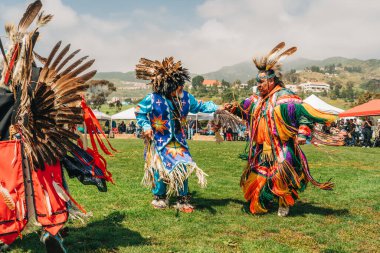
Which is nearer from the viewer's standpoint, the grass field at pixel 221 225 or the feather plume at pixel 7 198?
the feather plume at pixel 7 198

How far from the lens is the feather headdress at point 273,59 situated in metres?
5.87

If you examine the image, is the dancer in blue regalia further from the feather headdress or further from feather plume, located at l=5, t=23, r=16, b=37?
feather plume, located at l=5, t=23, r=16, b=37

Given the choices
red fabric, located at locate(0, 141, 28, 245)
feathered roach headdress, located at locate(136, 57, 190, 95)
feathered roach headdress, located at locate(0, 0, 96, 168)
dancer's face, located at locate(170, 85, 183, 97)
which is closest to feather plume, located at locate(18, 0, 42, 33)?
feathered roach headdress, located at locate(0, 0, 96, 168)

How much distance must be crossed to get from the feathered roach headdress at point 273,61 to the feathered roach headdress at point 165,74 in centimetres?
108

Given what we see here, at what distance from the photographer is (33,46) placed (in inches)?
134

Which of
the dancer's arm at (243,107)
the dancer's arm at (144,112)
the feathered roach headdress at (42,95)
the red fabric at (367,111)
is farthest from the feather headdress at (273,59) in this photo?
the red fabric at (367,111)

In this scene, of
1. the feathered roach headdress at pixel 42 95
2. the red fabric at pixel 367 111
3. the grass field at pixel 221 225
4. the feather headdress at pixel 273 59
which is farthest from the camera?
the red fabric at pixel 367 111

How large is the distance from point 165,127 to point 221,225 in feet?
5.35

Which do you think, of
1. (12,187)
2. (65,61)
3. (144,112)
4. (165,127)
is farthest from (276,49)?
(12,187)

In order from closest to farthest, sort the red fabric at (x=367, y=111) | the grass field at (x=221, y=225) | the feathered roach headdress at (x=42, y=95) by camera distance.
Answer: the feathered roach headdress at (x=42, y=95) < the grass field at (x=221, y=225) < the red fabric at (x=367, y=111)

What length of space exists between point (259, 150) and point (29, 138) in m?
3.53

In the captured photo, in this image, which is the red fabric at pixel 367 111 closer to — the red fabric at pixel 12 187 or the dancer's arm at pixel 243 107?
the dancer's arm at pixel 243 107

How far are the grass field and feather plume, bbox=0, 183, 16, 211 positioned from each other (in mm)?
1041

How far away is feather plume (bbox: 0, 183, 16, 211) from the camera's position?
130 inches
